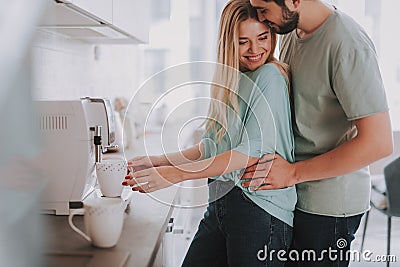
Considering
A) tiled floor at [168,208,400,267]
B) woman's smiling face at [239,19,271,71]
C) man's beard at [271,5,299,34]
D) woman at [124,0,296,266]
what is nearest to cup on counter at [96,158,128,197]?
woman at [124,0,296,266]

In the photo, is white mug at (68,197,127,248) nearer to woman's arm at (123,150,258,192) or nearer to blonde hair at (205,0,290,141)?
woman's arm at (123,150,258,192)

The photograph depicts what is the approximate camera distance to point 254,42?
1045 millimetres

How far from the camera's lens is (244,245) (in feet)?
3.39

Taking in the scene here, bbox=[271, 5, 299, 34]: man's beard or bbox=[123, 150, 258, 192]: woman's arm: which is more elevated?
bbox=[271, 5, 299, 34]: man's beard

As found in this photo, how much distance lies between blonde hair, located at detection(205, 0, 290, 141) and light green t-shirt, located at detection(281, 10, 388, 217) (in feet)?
0.17

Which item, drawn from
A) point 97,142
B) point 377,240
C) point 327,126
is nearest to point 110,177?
point 97,142

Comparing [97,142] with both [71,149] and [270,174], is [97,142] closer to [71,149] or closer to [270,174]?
[71,149]

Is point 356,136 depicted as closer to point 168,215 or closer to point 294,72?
point 294,72

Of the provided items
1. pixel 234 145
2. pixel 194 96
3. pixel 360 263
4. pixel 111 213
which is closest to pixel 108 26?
pixel 194 96

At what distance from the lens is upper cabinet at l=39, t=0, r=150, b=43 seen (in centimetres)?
94

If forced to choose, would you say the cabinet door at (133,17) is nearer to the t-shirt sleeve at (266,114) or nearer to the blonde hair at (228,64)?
the blonde hair at (228,64)

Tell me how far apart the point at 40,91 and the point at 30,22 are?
0.05 m

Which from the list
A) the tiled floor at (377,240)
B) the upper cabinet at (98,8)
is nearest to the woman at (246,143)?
the upper cabinet at (98,8)

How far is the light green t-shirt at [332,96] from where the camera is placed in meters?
0.95
